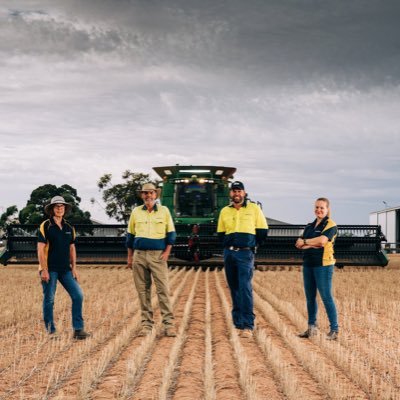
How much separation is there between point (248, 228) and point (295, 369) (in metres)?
2.20

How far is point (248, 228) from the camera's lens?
7.21 metres

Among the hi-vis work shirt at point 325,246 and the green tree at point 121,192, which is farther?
the green tree at point 121,192

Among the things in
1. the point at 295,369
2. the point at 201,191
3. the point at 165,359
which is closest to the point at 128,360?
the point at 165,359

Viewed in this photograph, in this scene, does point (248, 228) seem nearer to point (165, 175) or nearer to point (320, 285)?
point (320, 285)

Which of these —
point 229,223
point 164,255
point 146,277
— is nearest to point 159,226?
point 164,255

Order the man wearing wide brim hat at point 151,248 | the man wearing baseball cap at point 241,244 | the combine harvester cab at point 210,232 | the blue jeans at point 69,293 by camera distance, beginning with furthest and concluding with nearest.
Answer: the combine harvester cab at point 210,232 < the man wearing baseball cap at point 241,244 < the man wearing wide brim hat at point 151,248 < the blue jeans at point 69,293

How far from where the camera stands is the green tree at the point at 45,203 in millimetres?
53125

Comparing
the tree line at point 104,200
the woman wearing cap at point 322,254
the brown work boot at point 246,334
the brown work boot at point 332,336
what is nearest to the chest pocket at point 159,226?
the brown work boot at point 246,334

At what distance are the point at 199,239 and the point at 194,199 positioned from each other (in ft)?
4.83

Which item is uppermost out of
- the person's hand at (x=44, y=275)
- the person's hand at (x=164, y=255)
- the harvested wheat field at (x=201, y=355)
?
the person's hand at (x=164, y=255)

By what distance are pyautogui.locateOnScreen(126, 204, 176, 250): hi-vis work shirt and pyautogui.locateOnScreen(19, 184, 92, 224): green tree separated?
46.0m

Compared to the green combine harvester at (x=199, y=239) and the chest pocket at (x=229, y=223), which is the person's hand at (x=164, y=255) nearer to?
the chest pocket at (x=229, y=223)

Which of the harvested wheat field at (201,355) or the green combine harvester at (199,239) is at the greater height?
the green combine harvester at (199,239)

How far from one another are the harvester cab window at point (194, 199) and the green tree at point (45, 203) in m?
34.7
